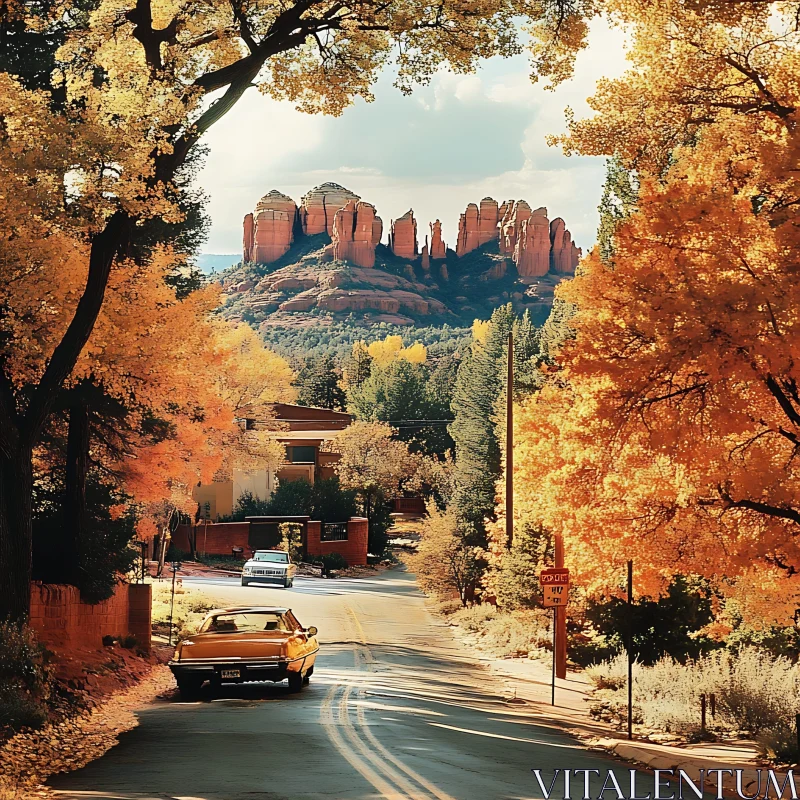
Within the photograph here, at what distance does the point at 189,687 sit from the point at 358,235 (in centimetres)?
17622

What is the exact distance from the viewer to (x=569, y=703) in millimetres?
19562

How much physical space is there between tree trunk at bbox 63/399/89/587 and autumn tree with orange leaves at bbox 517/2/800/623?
8762mm

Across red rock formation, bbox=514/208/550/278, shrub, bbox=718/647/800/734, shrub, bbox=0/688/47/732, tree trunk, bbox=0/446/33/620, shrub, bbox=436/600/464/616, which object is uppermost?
red rock formation, bbox=514/208/550/278

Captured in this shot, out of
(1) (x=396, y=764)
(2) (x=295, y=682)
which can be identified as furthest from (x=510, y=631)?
(1) (x=396, y=764)

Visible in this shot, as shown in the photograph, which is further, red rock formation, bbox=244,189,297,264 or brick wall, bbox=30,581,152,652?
red rock formation, bbox=244,189,297,264

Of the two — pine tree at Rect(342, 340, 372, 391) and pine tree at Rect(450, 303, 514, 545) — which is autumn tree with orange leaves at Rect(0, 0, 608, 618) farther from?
pine tree at Rect(342, 340, 372, 391)

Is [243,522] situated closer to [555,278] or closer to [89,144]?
[89,144]

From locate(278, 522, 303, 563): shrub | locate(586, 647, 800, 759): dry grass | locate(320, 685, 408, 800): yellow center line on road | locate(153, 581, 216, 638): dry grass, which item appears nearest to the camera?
locate(320, 685, 408, 800): yellow center line on road

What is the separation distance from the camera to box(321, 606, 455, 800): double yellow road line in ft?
29.5

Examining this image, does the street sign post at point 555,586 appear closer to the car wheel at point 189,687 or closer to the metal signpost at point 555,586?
the metal signpost at point 555,586

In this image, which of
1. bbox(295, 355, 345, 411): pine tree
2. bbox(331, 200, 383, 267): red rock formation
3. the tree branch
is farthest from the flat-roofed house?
bbox(331, 200, 383, 267): red rock formation

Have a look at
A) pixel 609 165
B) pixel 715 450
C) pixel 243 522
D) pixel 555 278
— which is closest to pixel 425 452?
pixel 243 522

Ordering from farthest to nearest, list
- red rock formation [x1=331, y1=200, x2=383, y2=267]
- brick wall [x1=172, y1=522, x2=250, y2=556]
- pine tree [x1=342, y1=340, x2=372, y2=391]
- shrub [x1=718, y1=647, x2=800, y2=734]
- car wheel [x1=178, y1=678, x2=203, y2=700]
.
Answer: red rock formation [x1=331, y1=200, x2=383, y2=267]
pine tree [x1=342, y1=340, x2=372, y2=391]
brick wall [x1=172, y1=522, x2=250, y2=556]
car wheel [x1=178, y1=678, x2=203, y2=700]
shrub [x1=718, y1=647, x2=800, y2=734]

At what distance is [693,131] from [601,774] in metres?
9.42
